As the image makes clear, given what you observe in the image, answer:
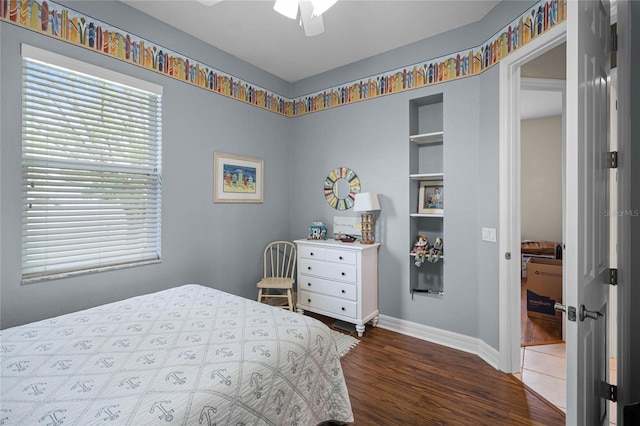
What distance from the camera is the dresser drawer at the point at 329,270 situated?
2910 millimetres

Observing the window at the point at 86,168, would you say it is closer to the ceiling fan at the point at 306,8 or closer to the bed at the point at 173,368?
the bed at the point at 173,368

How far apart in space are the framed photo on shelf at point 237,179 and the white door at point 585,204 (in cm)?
273

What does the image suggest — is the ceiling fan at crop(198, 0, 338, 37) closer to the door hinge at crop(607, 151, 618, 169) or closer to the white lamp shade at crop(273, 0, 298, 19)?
the white lamp shade at crop(273, 0, 298, 19)

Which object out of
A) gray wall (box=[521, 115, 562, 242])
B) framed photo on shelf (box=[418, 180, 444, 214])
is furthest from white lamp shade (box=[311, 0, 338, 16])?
gray wall (box=[521, 115, 562, 242])

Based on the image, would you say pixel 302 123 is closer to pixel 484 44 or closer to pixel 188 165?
pixel 188 165

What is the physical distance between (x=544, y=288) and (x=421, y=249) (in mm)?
1627

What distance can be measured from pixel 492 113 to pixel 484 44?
24.5 inches

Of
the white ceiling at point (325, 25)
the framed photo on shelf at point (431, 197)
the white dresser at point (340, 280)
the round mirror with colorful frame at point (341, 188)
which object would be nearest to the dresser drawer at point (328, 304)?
the white dresser at point (340, 280)

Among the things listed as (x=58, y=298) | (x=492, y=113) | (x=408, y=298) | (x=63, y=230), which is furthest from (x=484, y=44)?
(x=58, y=298)

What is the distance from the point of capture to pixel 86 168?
2.13m

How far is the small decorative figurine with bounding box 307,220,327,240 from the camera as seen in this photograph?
3439 mm

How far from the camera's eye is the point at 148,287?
2.47 metres

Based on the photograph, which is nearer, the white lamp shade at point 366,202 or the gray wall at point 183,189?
the gray wall at point 183,189

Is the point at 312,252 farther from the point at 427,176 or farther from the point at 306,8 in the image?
the point at 306,8
